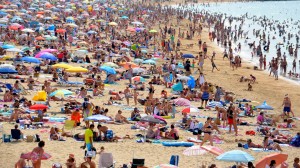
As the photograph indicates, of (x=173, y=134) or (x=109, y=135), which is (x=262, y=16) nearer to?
(x=173, y=134)

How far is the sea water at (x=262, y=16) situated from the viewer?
43150 mm

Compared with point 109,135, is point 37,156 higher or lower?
higher

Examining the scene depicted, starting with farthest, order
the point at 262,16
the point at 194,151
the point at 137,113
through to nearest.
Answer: the point at 262,16 < the point at 137,113 < the point at 194,151

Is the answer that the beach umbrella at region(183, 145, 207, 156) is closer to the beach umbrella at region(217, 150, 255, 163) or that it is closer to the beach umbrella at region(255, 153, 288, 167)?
the beach umbrella at region(217, 150, 255, 163)

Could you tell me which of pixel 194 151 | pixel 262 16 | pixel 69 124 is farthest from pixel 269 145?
pixel 262 16

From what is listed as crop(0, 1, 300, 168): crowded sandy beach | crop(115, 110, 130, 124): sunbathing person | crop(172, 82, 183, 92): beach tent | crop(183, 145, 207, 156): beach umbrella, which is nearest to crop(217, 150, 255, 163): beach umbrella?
crop(0, 1, 300, 168): crowded sandy beach

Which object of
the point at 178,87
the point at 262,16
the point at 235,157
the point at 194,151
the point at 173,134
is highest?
the point at 235,157

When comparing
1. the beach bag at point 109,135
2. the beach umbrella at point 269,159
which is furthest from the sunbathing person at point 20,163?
the beach umbrella at point 269,159

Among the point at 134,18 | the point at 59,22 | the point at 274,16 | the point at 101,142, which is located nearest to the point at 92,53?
the point at 59,22

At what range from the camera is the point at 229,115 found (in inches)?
635

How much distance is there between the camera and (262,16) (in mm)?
75938

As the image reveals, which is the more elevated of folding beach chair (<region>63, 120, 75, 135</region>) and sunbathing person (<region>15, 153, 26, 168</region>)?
sunbathing person (<region>15, 153, 26, 168</region>)

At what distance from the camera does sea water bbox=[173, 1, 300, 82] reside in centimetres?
4315

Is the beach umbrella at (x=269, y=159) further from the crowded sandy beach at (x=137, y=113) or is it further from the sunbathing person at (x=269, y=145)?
the sunbathing person at (x=269, y=145)
